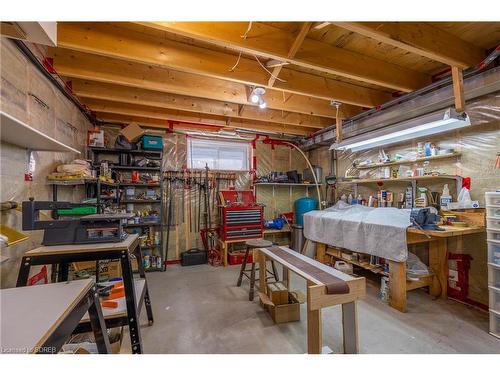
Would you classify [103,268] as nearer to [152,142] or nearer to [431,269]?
[152,142]

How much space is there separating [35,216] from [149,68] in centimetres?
178

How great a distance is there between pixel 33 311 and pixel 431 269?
11.8 feet

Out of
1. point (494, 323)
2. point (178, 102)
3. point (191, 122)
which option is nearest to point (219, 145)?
point (191, 122)

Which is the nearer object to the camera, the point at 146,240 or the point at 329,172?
the point at 146,240

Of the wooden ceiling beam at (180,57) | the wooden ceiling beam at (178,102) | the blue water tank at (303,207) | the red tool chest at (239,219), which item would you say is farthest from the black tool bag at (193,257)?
the wooden ceiling beam at (180,57)

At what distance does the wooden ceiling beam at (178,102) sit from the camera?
2.65m

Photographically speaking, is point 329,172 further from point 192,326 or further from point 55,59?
point 55,59

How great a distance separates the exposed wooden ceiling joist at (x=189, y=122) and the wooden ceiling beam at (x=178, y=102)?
1.74ft

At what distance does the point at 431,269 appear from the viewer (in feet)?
8.93

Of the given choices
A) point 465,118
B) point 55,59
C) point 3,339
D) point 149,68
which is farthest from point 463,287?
point 55,59

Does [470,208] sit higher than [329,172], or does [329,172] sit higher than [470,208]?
[329,172]

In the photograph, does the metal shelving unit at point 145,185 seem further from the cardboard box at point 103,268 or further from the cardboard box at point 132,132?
the cardboard box at point 103,268

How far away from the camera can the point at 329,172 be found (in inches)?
183

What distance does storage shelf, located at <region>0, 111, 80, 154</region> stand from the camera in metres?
1.09
